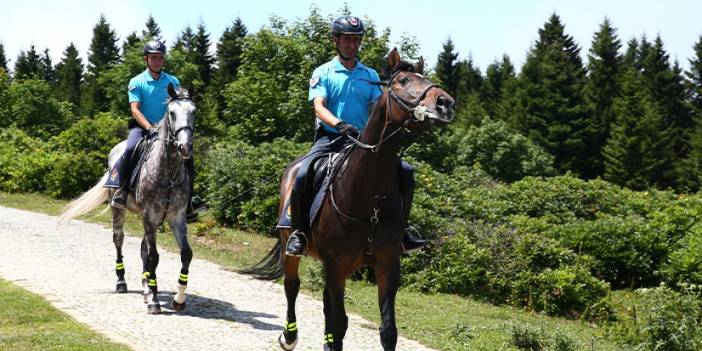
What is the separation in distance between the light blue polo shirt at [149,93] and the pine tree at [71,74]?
187 ft

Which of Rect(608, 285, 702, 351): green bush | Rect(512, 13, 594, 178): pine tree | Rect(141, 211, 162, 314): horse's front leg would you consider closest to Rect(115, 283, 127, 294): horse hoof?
Rect(141, 211, 162, 314): horse's front leg

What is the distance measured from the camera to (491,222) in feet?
55.4

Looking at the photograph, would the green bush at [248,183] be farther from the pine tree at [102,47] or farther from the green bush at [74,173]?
the pine tree at [102,47]

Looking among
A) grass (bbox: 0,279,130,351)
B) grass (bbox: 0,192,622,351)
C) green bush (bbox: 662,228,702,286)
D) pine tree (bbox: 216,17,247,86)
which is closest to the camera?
grass (bbox: 0,279,130,351)

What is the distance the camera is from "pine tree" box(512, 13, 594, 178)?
51625mm

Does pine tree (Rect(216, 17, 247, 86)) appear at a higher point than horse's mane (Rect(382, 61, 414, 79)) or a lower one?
higher

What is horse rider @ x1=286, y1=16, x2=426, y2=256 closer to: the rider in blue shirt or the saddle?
the saddle

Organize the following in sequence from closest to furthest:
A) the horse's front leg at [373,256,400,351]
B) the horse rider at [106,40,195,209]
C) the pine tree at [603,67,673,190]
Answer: the horse's front leg at [373,256,400,351] < the horse rider at [106,40,195,209] < the pine tree at [603,67,673,190]

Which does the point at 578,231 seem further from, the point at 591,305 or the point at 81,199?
the point at 81,199

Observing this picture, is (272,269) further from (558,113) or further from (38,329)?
(558,113)

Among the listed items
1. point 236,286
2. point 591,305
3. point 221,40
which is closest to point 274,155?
point 236,286

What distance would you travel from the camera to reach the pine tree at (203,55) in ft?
205

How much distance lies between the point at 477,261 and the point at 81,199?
7097 millimetres

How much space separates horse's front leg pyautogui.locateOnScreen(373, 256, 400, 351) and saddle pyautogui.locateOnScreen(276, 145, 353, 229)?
0.81 meters
